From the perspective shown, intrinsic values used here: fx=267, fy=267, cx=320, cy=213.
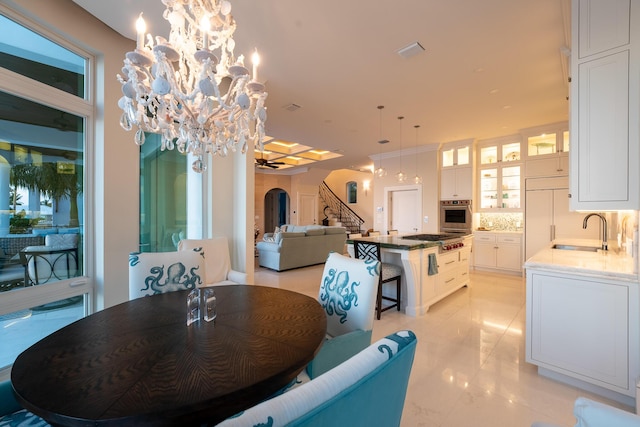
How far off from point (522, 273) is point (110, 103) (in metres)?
7.14

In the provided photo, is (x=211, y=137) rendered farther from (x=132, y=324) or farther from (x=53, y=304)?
(x=53, y=304)

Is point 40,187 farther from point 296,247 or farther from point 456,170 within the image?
point 456,170

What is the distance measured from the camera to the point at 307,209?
→ 11.1m

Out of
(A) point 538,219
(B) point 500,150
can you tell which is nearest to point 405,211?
(B) point 500,150

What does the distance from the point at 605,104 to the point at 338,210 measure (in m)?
11.1

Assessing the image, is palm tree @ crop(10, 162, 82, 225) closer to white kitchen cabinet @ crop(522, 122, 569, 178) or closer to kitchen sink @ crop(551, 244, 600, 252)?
kitchen sink @ crop(551, 244, 600, 252)

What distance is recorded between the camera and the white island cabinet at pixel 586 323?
184cm

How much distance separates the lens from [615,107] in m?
1.89

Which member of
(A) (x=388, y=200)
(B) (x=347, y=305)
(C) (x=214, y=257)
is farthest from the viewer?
(A) (x=388, y=200)

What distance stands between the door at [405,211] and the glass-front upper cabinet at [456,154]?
1.05 m

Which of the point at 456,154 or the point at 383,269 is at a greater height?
the point at 456,154

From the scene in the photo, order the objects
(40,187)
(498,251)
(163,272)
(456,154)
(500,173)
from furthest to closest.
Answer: (456,154) < (500,173) < (498,251) < (40,187) < (163,272)

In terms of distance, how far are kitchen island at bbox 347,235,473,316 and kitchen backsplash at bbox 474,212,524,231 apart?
284 centimetres

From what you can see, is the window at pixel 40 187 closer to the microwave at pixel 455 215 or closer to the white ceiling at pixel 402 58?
the white ceiling at pixel 402 58
